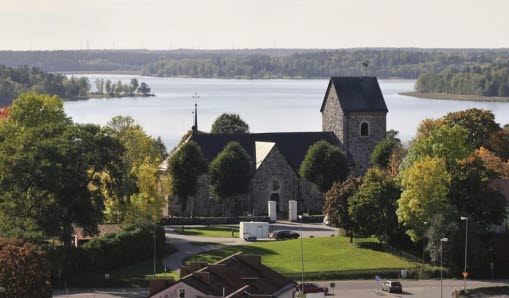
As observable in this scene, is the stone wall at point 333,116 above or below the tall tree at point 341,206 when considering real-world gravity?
above

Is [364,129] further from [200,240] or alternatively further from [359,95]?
[200,240]

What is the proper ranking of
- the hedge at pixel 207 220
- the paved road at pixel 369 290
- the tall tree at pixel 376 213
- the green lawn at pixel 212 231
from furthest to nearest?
the hedge at pixel 207 220 → the green lawn at pixel 212 231 → the tall tree at pixel 376 213 → the paved road at pixel 369 290

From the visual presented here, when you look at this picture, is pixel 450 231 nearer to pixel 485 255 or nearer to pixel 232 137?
pixel 485 255

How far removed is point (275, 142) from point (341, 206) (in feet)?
67.0

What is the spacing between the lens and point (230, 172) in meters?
97.6

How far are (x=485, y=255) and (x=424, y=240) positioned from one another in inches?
195

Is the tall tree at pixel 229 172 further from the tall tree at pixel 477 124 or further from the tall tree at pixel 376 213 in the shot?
the tall tree at pixel 477 124

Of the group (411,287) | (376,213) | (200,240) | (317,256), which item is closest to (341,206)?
(376,213)

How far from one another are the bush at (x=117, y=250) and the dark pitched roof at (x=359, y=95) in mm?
30913

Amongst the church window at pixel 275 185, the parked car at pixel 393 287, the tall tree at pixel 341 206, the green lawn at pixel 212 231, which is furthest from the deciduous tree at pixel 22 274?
the church window at pixel 275 185

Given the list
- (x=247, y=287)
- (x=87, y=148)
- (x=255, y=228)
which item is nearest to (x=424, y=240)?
(x=255, y=228)

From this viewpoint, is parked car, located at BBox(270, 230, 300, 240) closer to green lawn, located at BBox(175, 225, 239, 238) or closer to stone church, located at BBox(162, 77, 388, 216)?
green lawn, located at BBox(175, 225, 239, 238)

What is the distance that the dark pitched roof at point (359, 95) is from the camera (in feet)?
347

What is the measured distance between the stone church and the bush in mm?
19987
